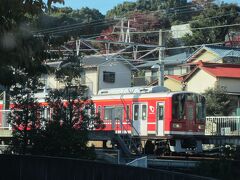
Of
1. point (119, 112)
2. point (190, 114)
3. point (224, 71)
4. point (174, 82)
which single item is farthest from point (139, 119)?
point (174, 82)

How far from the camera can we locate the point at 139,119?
104 ft

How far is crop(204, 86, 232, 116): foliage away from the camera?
138 ft

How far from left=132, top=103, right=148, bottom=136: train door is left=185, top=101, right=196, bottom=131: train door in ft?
7.71

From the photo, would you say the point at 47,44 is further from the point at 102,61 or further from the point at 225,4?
the point at 225,4

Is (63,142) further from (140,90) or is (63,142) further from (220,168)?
(140,90)

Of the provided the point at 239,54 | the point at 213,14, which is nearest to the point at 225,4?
the point at 213,14

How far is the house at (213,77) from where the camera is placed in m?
46.4

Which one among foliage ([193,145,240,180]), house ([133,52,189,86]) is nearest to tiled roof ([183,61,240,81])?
house ([133,52,189,86])

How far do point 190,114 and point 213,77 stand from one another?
16.3 m

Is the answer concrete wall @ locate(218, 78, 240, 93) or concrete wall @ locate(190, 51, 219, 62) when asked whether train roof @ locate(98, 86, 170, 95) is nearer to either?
concrete wall @ locate(218, 78, 240, 93)

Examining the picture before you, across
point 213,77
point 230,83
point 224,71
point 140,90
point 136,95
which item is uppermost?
point 224,71

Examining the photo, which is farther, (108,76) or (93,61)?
(93,61)

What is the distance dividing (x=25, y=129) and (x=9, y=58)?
9972mm

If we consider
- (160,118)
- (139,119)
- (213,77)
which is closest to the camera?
(160,118)
